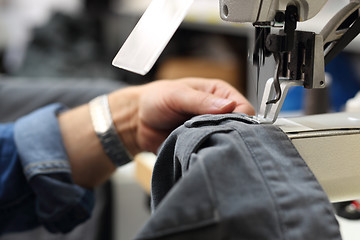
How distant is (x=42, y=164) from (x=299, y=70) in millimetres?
382

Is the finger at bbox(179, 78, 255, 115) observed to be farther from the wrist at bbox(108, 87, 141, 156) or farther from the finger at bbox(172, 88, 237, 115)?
the wrist at bbox(108, 87, 141, 156)

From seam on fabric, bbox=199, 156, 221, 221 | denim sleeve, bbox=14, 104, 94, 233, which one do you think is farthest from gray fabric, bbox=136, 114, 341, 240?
denim sleeve, bbox=14, 104, 94, 233

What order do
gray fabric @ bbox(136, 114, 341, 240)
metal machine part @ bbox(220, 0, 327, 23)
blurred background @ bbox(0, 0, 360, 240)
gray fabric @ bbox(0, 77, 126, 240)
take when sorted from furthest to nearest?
gray fabric @ bbox(0, 77, 126, 240) → blurred background @ bbox(0, 0, 360, 240) → metal machine part @ bbox(220, 0, 327, 23) → gray fabric @ bbox(136, 114, 341, 240)

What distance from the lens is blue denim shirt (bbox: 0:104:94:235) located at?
0.61 m

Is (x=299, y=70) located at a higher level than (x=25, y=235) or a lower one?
higher

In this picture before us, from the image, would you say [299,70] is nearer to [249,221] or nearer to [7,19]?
[249,221]

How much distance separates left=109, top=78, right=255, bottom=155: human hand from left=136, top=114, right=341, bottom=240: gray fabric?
5.0 inches

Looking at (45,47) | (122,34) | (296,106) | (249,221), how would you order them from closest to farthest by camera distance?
1. (249,221)
2. (296,106)
3. (45,47)
4. (122,34)

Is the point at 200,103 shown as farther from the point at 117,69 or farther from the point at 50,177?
the point at 117,69

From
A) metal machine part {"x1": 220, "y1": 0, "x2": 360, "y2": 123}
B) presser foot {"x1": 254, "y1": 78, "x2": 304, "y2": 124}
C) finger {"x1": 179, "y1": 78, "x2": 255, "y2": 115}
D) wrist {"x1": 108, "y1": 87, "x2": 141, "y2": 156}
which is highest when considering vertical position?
metal machine part {"x1": 220, "y1": 0, "x2": 360, "y2": 123}

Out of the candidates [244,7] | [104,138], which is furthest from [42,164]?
[244,7]

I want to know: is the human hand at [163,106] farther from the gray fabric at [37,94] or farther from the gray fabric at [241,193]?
the gray fabric at [37,94]

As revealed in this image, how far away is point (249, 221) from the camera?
0.87 feet

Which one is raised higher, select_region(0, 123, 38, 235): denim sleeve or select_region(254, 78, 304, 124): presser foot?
select_region(254, 78, 304, 124): presser foot
